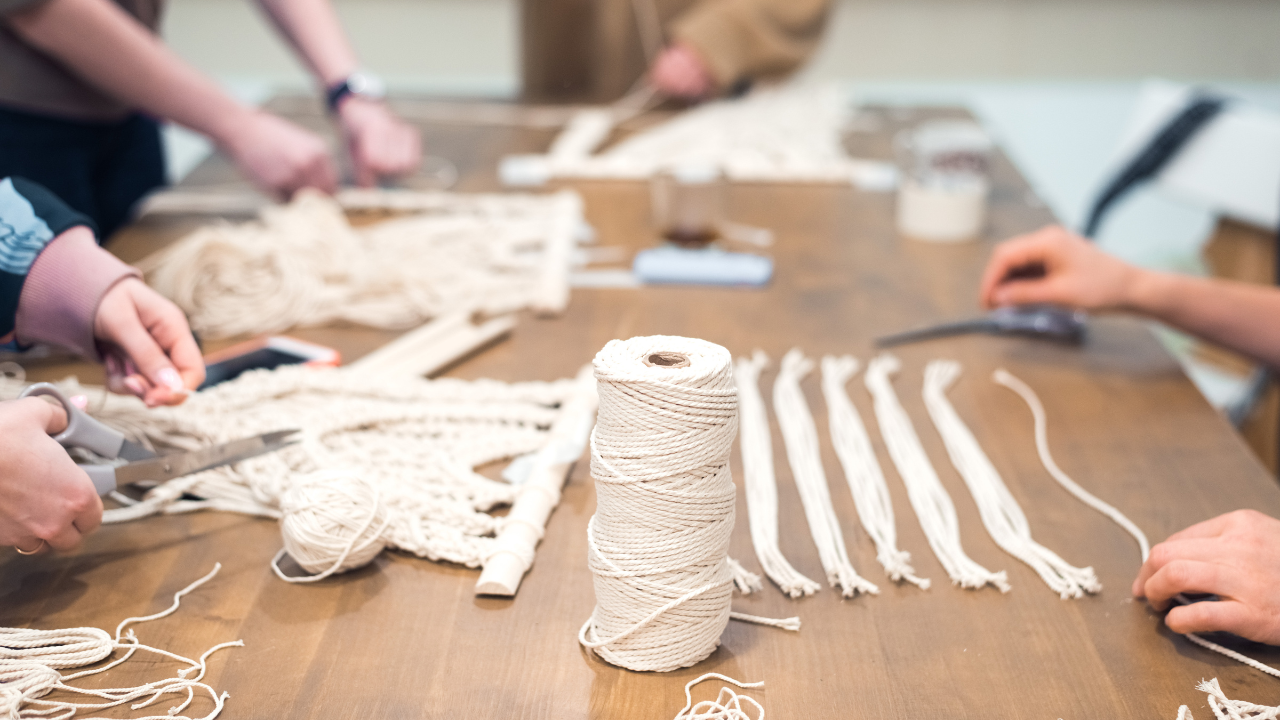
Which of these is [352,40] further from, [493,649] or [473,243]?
[493,649]

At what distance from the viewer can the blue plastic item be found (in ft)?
4.50

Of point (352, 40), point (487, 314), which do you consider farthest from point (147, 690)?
point (352, 40)

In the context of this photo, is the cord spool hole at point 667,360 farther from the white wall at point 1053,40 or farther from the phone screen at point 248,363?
the white wall at point 1053,40

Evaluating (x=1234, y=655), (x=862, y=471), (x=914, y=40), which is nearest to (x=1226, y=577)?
(x=1234, y=655)

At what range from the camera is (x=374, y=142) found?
172 cm

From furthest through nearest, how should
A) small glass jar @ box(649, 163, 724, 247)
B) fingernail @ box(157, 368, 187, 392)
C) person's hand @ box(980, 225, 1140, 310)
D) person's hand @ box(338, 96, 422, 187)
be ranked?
1. person's hand @ box(338, 96, 422, 187)
2. small glass jar @ box(649, 163, 724, 247)
3. person's hand @ box(980, 225, 1140, 310)
4. fingernail @ box(157, 368, 187, 392)

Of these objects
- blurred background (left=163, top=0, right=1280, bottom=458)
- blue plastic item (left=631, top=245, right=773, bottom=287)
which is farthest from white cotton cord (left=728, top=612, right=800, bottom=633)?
blurred background (left=163, top=0, right=1280, bottom=458)

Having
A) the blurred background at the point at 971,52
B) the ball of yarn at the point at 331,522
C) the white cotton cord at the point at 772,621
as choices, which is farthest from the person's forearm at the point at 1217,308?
the blurred background at the point at 971,52

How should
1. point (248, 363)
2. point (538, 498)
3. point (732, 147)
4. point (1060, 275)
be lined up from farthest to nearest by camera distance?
point (732, 147)
point (1060, 275)
point (248, 363)
point (538, 498)

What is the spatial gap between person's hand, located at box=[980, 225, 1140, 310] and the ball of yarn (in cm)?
79

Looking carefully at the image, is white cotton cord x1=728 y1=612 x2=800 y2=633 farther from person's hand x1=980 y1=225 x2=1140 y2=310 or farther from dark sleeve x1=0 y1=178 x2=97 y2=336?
dark sleeve x1=0 y1=178 x2=97 y2=336

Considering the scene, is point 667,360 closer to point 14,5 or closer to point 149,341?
point 149,341

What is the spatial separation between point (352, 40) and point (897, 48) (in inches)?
77.0

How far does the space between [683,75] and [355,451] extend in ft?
5.06
